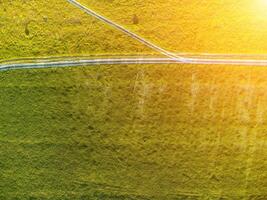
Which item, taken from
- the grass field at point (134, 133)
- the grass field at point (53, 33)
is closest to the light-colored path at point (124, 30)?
the grass field at point (53, 33)

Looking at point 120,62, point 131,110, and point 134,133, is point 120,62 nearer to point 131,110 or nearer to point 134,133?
point 131,110

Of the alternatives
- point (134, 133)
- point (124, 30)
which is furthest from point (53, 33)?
point (134, 133)

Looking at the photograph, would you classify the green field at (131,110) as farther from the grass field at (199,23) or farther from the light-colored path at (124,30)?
the light-colored path at (124,30)

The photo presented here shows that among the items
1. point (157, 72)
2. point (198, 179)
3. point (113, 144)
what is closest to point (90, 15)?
point (157, 72)

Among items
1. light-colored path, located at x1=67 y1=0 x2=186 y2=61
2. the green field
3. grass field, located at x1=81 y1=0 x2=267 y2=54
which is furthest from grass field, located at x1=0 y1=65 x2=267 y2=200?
grass field, located at x1=81 y1=0 x2=267 y2=54

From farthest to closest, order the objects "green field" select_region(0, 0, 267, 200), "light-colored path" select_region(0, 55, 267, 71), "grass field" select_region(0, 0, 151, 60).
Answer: "grass field" select_region(0, 0, 151, 60), "green field" select_region(0, 0, 267, 200), "light-colored path" select_region(0, 55, 267, 71)

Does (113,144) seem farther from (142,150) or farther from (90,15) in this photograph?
(90,15)

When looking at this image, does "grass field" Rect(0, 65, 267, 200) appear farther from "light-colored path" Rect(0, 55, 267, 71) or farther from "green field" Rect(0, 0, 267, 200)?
"light-colored path" Rect(0, 55, 267, 71)
